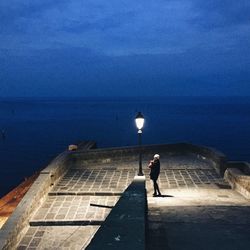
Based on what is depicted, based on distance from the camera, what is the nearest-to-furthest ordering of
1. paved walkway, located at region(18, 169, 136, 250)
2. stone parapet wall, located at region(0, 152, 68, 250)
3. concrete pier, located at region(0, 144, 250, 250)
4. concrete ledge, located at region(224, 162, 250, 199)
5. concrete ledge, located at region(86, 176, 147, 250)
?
concrete ledge, located at region(86, 176, 147, 250) < concrete pier, located at region(0, 144, 250, 250) < stone parapet wall, located at region(0, 152, 68, 250) < paved walkway, located at region(18, 169, 136, 250) < concrete ledge, located at region(224, 162, 250, 199)

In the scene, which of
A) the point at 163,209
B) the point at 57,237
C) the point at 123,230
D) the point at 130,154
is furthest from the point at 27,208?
the point at 130,154

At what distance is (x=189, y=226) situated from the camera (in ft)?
20.4

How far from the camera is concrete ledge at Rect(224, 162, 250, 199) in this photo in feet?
40.8

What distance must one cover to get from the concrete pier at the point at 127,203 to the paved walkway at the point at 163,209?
15 mm

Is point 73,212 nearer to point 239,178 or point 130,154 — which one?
point 239,178

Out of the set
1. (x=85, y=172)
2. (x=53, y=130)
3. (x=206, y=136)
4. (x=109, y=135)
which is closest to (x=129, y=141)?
(x=109, y=135)

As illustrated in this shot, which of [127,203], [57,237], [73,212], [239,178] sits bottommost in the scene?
[57,237]

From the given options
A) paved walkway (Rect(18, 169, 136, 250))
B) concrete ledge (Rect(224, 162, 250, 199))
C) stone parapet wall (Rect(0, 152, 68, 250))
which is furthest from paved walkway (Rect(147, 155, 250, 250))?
stone parapet wall (Rect(0, 152, 68, 250))

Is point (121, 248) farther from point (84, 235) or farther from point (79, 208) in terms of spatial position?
point (79, 208)

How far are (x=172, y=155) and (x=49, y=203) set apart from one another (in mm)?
10071

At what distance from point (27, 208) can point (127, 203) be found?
5.96 m

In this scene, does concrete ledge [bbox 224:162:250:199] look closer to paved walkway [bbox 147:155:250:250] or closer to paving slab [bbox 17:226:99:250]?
paved walkway [bbox 147:155:250:250]

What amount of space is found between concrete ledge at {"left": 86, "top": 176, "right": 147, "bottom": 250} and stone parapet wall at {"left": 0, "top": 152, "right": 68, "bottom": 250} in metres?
4.87

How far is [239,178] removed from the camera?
13.2 meters
